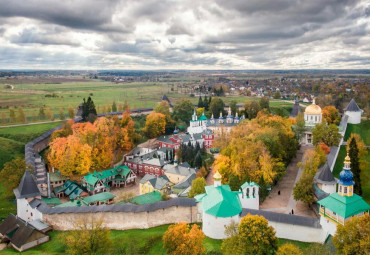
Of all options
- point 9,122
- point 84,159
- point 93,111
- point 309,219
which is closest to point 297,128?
point 309,219

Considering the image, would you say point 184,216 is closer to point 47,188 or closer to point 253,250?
point 253,250

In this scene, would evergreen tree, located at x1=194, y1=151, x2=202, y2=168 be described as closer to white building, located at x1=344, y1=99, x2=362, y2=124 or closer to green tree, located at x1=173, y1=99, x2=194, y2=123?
green tree, located at x1=173, y1=99, x2=194, y2=123

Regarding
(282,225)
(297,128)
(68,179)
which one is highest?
(297,128)

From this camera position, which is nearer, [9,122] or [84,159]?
[84,159]

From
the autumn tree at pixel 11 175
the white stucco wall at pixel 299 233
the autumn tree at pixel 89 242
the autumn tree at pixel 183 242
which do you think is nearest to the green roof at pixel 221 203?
the white stucco wall at pixel 299 233

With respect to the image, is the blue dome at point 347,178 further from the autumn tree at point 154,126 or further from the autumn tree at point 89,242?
the autumn tree at point 154,126

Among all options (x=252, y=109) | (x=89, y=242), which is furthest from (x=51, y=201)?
(x=252, y=109)
